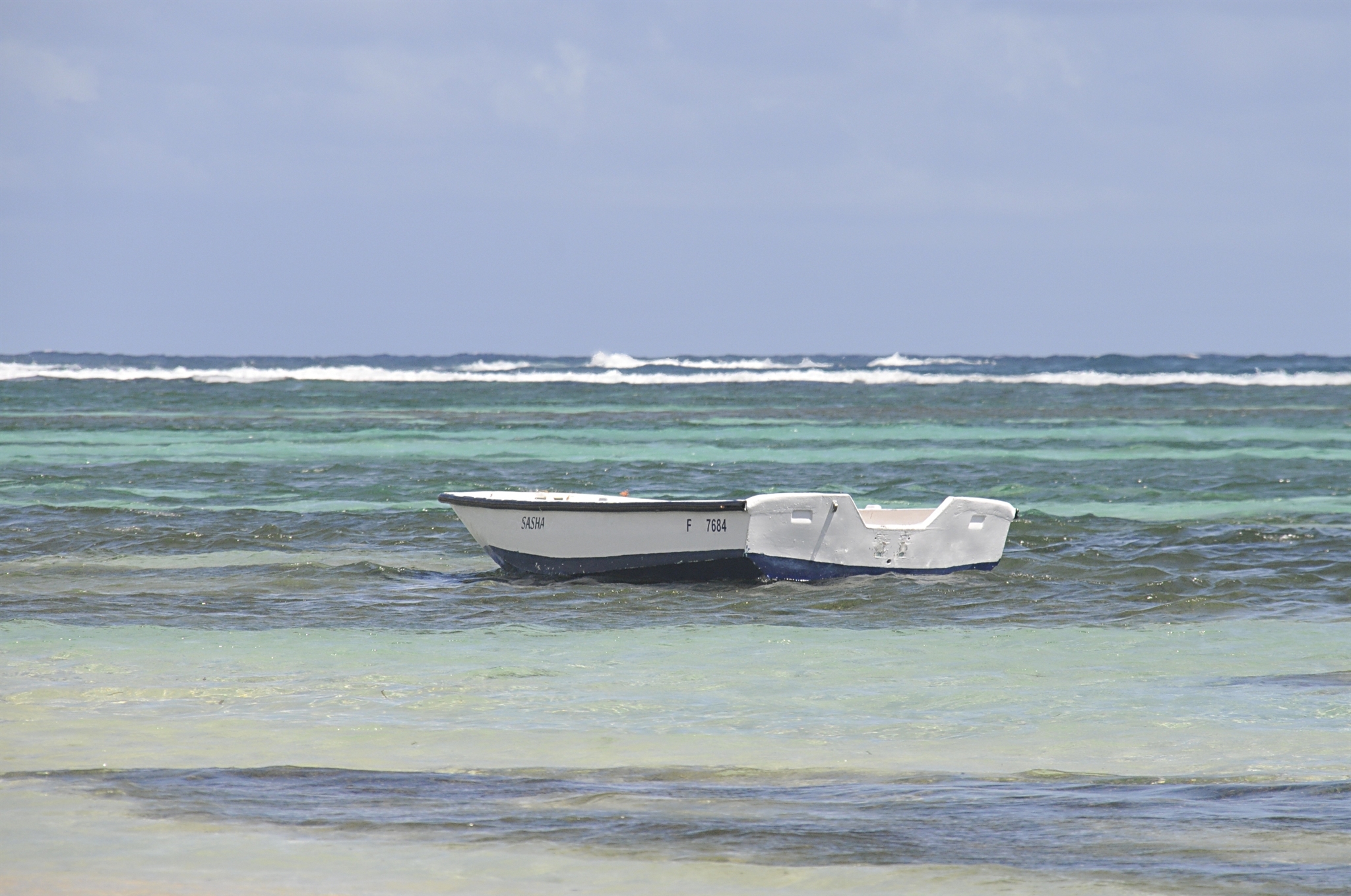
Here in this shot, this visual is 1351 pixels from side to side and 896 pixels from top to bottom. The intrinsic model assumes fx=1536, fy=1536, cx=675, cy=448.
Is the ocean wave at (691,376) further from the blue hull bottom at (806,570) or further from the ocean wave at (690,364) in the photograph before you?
the blue hull bottom at (806,570)

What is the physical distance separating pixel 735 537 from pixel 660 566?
0.73 metres

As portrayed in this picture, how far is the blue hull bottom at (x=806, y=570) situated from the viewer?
13.2 metres

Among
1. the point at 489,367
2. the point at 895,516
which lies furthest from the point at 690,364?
the point at 895,516

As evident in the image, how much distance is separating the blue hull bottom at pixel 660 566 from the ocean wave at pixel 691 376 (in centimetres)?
6104

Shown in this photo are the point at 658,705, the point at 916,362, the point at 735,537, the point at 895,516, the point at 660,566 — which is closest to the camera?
the point at 658,705

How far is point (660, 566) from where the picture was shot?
13.4 meters

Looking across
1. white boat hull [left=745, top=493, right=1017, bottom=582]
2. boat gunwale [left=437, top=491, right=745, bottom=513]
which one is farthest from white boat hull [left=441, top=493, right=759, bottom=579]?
white boat hull [left=745, top=493, right=1017, bottom=582]

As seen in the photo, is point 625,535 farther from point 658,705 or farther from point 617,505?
point 658,705

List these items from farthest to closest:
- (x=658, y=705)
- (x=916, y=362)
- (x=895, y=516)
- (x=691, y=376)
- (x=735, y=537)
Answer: (x=916, y=362)
(x=691, y=376)
(x=895, y=516)
(x=735, y=537)
(x=658, y=705)

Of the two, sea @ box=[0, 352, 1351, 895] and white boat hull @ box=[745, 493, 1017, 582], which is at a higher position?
white boat hull @ box=[745, 493, 1017, 582]

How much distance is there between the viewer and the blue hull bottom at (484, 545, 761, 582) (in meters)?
13.3

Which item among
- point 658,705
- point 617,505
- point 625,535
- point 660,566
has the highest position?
point 617,505

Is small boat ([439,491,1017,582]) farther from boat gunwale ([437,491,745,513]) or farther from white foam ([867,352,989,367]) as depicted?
white foam ([867,352,989,367])

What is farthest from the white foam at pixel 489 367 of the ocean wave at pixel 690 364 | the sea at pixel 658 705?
the sea at pixel 658 705
